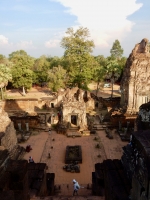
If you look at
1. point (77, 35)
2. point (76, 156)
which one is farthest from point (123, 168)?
point (77, 35)

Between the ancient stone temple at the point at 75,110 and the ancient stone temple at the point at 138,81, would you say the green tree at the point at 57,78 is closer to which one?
the ancient stone temple at the point at 75,110

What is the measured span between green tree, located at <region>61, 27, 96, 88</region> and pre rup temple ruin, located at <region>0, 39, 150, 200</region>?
351cm

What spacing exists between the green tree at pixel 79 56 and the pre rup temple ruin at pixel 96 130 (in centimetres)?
351

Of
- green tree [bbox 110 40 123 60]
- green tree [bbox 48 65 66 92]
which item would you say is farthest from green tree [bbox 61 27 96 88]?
green tree [bbox 110 40 123 60]

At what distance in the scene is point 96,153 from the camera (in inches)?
651

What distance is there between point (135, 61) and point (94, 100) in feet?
31.8

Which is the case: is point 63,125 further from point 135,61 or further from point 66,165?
point 135,61

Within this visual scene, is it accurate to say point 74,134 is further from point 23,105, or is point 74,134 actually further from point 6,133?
point 23,105

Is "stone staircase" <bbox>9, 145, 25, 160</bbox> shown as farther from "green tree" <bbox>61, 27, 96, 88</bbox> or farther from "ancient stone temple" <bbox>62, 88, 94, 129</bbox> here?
"green tree" <bbox>61, 27, 96, 88</bbox>

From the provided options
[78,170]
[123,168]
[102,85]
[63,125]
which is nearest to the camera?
[123,168]

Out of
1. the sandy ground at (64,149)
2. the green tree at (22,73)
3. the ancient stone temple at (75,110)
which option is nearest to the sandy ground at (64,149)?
the sandy ground at (64,149)

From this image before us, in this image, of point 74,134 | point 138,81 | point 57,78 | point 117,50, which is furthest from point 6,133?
point 117,50

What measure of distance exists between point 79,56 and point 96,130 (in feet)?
57.0

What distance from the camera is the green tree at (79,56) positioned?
111 feet
